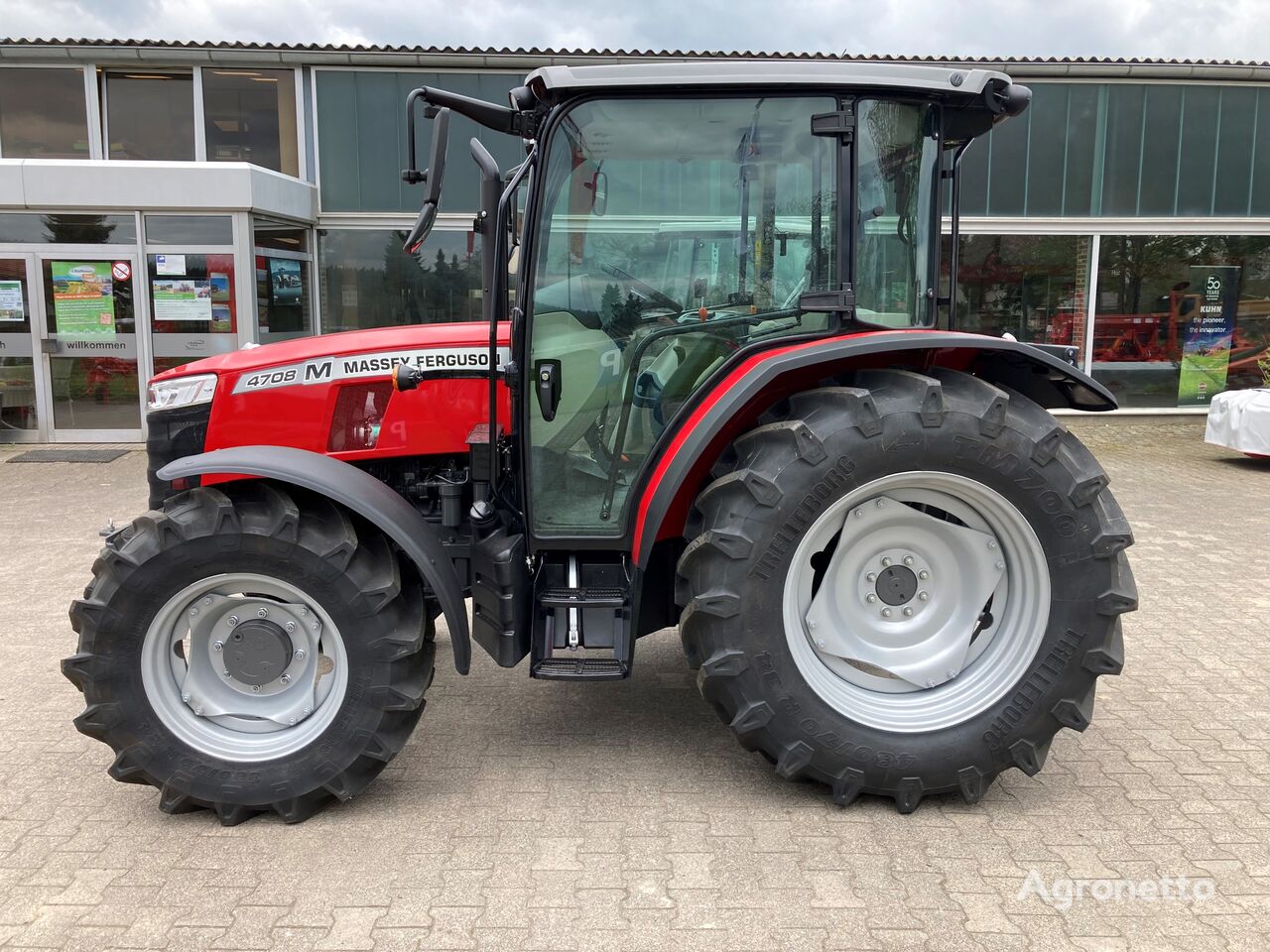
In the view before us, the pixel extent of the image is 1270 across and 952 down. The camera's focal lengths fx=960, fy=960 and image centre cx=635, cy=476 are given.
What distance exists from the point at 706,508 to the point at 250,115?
36.6 feet

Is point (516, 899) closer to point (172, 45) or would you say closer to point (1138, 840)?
point (1138, 840)

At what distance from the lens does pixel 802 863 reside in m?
2.75

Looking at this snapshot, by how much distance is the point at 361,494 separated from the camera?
2.99 meters

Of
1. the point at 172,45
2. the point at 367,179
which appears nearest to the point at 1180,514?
the point at 367,179

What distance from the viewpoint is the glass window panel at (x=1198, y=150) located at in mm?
12297

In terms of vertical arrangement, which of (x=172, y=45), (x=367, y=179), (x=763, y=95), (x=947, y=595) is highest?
(x=172, y=45)

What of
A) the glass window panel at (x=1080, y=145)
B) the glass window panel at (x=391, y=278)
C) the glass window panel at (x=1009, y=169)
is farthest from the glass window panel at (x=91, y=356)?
the glass window panel at (x=1080, y=145)

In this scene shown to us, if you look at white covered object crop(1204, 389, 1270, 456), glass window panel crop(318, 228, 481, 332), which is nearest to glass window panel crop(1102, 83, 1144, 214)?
white covered object crop(1204, 389, 1270, 456)

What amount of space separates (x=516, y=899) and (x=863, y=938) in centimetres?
91

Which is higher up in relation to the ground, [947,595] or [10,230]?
[10,230]

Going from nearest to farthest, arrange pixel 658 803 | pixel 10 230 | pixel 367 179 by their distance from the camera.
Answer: pixel 658 803 < pixel 10 230 < pixel 367 179

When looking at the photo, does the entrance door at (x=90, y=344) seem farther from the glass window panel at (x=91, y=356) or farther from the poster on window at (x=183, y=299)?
the poster on window at (x=183, y=299)

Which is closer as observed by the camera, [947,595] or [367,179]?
[947,595]

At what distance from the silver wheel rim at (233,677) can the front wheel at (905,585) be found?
1179 millimetres
